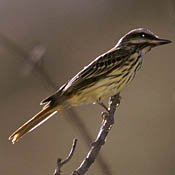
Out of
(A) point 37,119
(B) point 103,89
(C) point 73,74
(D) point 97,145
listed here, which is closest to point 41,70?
(D) point 97,145

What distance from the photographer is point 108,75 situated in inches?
210

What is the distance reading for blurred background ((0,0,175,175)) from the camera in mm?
7441

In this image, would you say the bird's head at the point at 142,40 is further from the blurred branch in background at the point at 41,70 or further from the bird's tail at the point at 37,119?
the blurred branch in background at the point at 41,70

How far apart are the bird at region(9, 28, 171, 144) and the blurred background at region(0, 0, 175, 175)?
0.31m

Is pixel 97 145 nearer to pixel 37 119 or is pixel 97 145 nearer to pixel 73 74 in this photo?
pixel 37 119

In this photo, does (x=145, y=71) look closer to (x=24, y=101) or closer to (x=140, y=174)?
(x=24, y=101)

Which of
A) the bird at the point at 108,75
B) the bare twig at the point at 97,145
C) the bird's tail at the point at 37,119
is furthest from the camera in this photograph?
the bird at the point at 108,75

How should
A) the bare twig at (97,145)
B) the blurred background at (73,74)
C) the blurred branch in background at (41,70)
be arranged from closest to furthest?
the blurred branch in background at (41,70) < the bare twig at (97,145) < the blurred background at (73,74)

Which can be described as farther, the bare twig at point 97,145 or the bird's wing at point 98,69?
the bird's wing at point 98,69

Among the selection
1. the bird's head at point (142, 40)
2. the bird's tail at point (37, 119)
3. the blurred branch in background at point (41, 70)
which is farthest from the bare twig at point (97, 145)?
the bird's head at point (142, 40)

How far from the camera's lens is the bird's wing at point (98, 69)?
523cm

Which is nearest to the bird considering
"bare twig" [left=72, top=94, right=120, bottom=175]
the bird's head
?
the bird's head

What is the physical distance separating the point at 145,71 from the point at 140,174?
2623 millimetres

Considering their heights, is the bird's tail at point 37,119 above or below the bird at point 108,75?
above
